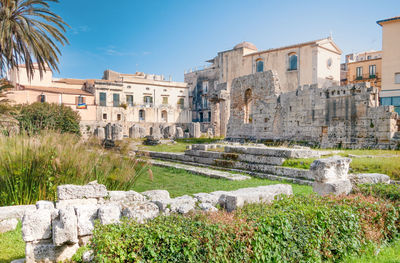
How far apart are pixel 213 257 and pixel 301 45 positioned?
117 feet

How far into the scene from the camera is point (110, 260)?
2836 millimetres

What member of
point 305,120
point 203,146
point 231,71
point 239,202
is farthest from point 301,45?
point 239,202

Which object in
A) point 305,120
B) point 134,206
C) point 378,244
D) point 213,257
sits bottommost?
point 378,244

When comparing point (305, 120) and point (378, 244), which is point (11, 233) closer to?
point (378, 244)

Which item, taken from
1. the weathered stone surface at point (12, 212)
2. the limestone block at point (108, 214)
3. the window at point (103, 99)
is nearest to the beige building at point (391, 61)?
the limestone block at point (108, 214)

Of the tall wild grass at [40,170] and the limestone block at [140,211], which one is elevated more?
the tall wild grass at [40,170]

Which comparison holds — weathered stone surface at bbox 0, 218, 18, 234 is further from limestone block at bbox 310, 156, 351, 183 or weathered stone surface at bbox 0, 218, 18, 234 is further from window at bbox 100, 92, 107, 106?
window at bbox 100, 92, 107, 106

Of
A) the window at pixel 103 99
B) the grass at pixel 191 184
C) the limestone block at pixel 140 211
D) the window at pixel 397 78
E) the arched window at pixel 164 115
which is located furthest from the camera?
the arched window at pixel 164 115

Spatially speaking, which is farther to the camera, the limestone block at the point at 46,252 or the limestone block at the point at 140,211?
the limestone block at the point at 140,211

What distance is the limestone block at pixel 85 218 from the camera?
12.4 feet

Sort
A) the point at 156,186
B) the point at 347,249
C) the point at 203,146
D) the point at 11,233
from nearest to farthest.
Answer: the point at 347,249
the point at 11,233
the point at 156,186
the point at 203,146

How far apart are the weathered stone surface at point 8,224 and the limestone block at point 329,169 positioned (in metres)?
A: 5.34

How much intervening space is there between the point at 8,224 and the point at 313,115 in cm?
1526

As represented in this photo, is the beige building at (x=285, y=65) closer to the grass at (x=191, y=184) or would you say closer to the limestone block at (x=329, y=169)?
the grass at (x=191, y=184)
